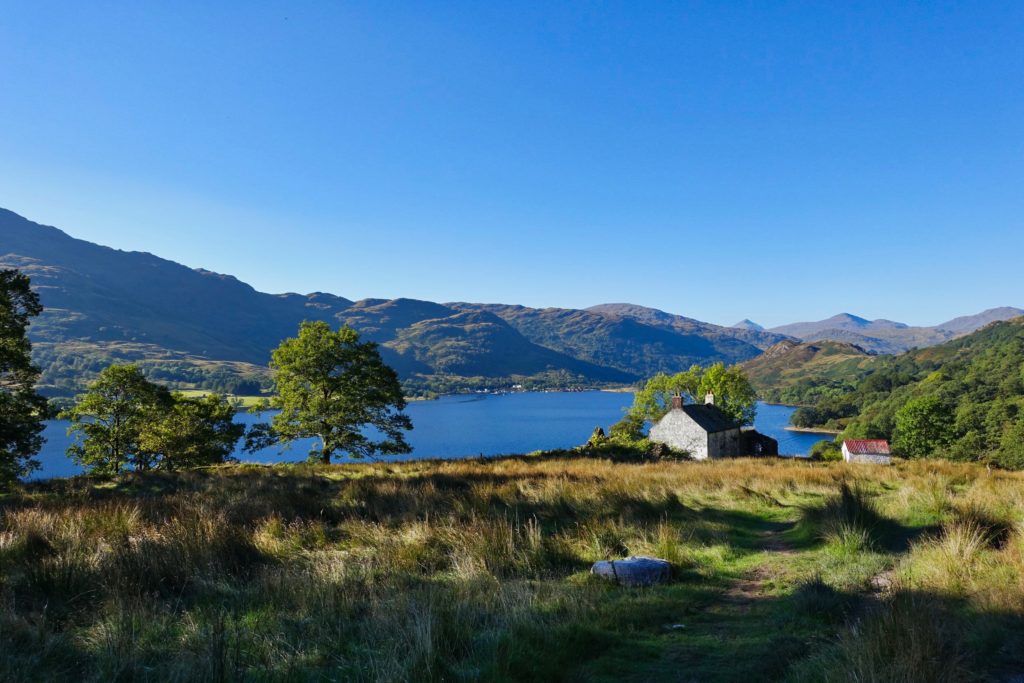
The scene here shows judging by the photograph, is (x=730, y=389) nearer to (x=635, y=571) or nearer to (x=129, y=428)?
(x=129, y=428)

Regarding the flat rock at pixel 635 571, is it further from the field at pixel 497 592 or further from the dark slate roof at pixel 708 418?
the dark slate roof at pixel 708 418

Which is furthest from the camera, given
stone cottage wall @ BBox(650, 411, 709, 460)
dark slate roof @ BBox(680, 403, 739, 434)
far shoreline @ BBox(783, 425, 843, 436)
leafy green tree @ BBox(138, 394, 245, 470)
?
far shoreline @ BBox(783, 425, 843, 436)

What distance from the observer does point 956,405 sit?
4636 inches

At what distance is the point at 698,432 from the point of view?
48.0 meters

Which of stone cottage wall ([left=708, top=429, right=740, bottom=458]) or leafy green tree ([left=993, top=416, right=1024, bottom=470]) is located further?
leafy green tree ([left=993, top=416, right=1024, bottom=470])

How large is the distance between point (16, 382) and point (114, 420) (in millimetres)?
16513

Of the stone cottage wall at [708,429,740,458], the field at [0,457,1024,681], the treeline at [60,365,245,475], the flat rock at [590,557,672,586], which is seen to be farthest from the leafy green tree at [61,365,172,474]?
the stone cottage wall at [708,429,740,458]

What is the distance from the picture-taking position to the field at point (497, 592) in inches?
147

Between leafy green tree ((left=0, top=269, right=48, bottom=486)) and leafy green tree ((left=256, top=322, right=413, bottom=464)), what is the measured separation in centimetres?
1043

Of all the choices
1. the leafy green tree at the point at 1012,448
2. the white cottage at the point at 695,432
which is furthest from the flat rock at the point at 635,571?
the leafy green tree at the point at 1012,448

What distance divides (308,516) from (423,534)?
269 centimetres

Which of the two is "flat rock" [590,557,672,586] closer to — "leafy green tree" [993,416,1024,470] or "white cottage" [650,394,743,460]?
"white cottage" [650,394,743,460]

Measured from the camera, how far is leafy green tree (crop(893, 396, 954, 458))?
76.0m

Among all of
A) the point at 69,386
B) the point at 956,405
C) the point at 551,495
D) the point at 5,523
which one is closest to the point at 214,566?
the point at 5,523
